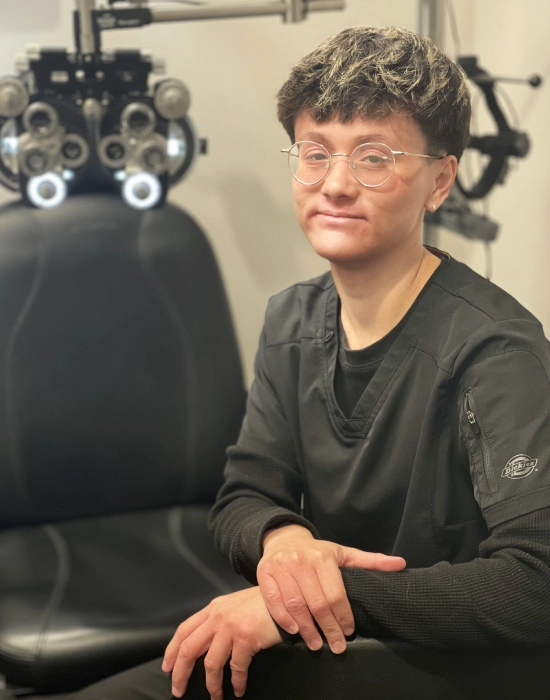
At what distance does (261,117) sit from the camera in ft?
7.11

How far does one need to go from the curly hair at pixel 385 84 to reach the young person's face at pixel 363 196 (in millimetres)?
15

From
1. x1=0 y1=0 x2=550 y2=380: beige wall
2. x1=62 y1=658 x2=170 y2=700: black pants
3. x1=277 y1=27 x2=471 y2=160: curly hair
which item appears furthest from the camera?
x1=0 y1=0 x2=550 y2=380: beige wall

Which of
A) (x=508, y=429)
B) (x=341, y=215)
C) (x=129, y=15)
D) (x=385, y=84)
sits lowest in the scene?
(x=508, y=429)

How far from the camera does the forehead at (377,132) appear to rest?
1003 mm

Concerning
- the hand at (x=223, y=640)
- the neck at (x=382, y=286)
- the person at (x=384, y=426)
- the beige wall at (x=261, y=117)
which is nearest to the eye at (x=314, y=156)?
the person at (x=384, y=426)

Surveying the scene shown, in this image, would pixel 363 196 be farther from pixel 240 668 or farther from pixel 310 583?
pixel 240 668

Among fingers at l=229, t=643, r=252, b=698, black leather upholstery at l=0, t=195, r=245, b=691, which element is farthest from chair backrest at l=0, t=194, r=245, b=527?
fingers at l=229, t=643, r=252, b=698

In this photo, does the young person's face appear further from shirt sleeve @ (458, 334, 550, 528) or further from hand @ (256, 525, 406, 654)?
hand @ (256, 525, 406, 654)

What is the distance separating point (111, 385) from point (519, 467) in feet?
3.46

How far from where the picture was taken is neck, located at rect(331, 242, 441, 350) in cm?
109

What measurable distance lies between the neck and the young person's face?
1.1 inches

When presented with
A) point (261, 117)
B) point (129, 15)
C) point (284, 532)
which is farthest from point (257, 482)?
point (261, 117)

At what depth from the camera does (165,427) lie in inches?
70.4

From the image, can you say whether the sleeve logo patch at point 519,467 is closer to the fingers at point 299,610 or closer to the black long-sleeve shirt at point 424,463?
the black long-sleeve shirt at point 424,463
